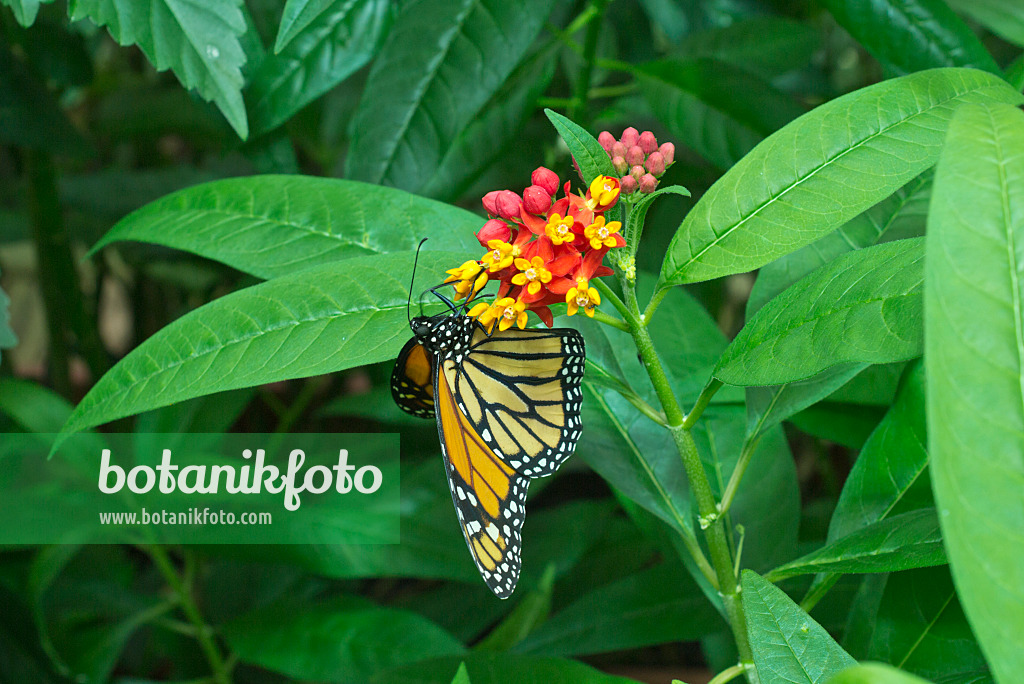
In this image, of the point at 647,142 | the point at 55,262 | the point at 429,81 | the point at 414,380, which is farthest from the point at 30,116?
the point at 647,142

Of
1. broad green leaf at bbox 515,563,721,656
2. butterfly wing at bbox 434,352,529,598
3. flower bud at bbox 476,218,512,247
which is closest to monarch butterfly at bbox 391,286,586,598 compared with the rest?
butterfly wing at bbox 434,352,529,598

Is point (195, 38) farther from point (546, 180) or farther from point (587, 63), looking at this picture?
point (587, 63)

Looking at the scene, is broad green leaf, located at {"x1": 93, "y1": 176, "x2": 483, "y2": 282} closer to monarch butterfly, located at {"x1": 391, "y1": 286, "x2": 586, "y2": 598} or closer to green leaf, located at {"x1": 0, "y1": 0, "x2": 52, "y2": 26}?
→ monarch butterfly, located at {"x1": 391, "y1": 286, "x2": 586, "y2": 598}

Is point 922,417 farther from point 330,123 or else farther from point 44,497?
point 330,123

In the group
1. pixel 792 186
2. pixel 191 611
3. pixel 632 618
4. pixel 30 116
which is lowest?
pixel 632 618

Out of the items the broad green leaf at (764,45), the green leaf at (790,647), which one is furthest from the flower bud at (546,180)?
the broad green leaf at (764,45)

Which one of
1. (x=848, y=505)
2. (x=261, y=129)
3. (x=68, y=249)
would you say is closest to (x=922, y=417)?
(x=848, y=505)

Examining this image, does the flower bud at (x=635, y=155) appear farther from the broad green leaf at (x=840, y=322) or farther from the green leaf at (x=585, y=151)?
the broad green leaf at (x=840, y=322)
